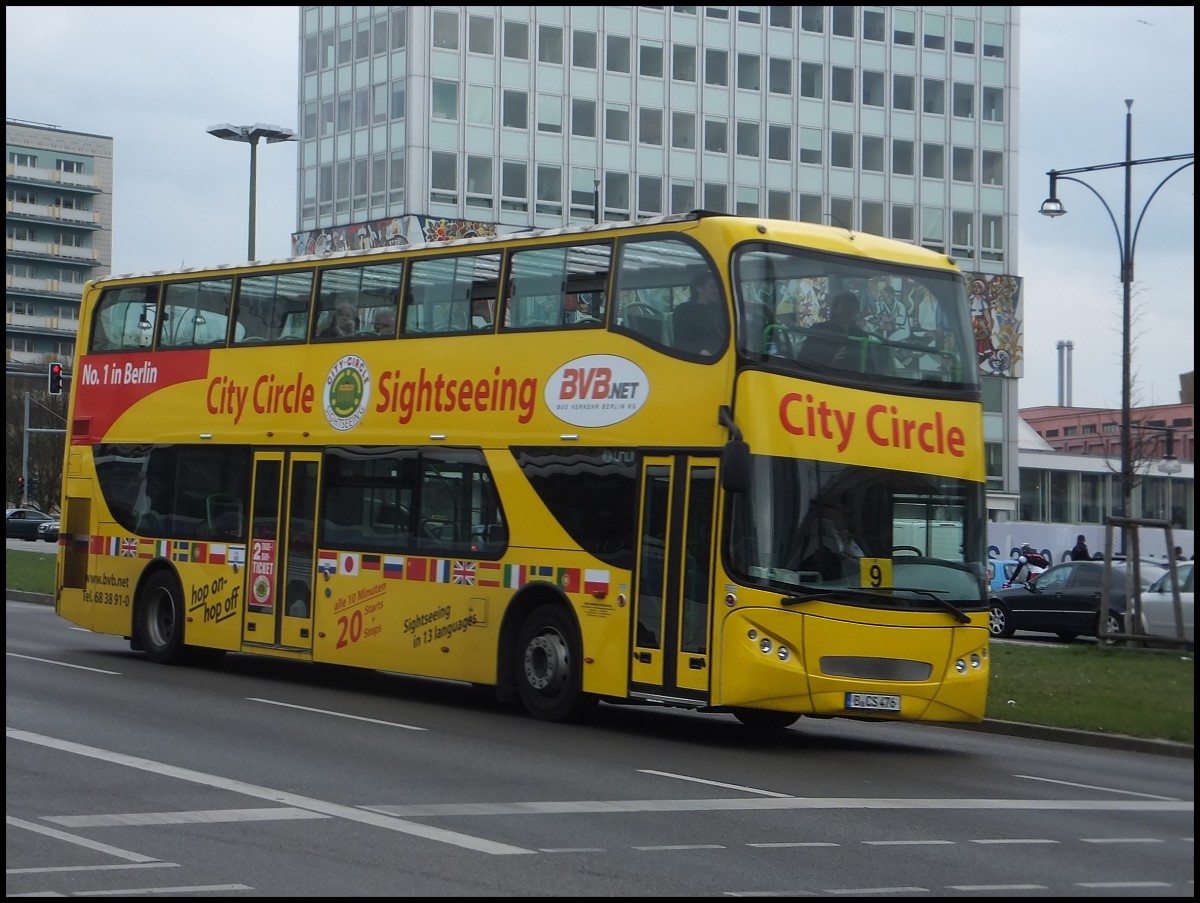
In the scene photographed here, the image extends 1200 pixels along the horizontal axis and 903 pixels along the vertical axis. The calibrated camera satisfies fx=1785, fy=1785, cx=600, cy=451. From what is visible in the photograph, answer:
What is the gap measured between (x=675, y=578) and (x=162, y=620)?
8893 millimetres

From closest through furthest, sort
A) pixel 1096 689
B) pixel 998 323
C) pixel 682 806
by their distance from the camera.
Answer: pixel 1096 689, pixel 682 806, pixel 998 323

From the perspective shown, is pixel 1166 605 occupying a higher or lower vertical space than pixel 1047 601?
higher

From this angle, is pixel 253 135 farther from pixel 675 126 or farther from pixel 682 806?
pixel 675 126

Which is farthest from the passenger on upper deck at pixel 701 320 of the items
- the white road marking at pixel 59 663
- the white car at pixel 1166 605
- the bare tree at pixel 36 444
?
the bare tree at pixel 36 444

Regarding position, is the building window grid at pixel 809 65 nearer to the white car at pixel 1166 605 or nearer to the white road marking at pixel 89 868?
the white road marking at pixel 89 868

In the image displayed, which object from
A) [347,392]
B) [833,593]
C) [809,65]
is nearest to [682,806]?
[833,593]

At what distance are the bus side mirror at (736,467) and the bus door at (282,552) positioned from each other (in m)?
6.36

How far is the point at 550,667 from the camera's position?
15.9m

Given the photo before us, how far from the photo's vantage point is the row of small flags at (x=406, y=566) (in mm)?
15820

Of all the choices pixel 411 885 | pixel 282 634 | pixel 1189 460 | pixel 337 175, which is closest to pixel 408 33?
pixel 337 175

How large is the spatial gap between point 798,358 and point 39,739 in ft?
21.2

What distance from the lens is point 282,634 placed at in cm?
1925

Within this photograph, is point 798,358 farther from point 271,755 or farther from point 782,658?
point 271,755

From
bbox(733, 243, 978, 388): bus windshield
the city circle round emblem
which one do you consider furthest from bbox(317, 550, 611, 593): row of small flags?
bbox(733, 243, 978, 388): bus windshield
